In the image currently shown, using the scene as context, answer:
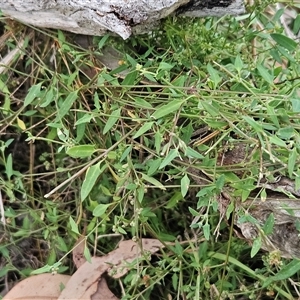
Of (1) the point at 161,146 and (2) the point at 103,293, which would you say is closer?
(1) the point at 161,146

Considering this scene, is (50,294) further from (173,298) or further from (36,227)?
(173,298)

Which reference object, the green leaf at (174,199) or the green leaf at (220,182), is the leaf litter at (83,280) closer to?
the green leaf at (174,199)

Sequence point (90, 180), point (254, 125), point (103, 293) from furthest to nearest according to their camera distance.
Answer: point (103, 293)
point (90, 180)
point (254, 125)

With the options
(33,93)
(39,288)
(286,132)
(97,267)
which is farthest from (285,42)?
(39,288)

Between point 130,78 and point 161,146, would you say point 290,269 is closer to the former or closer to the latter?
point 161,146

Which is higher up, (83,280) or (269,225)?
(269,225)

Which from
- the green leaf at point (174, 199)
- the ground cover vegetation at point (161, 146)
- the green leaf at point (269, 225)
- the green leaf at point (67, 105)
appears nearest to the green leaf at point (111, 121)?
the ground cover vegetation at point (161, 146)

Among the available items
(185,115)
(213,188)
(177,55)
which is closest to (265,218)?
(213,188)
